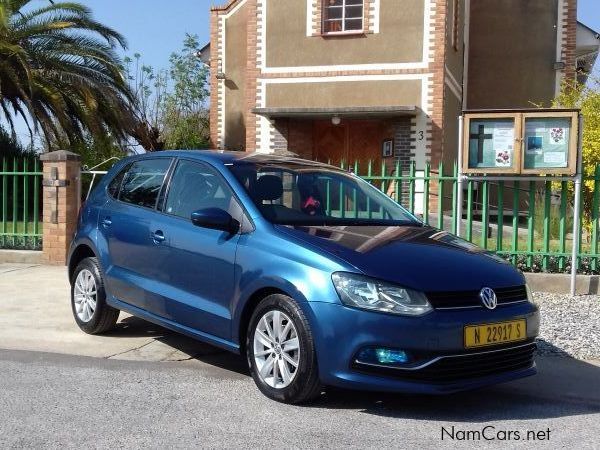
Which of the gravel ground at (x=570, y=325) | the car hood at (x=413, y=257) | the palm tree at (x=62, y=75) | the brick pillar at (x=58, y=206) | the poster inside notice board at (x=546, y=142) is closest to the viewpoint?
the car hood at (x=413, y=257)

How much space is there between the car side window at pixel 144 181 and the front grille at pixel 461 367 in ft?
8.42

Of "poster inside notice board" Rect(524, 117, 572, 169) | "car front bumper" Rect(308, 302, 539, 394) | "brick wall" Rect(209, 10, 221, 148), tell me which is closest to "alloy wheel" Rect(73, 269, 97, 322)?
"car front bumper" Rect(308, 302, 539, 394)

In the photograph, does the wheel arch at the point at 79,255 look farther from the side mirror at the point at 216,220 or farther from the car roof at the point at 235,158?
the side mirror at the point at 216,220

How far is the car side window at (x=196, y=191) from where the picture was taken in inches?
205

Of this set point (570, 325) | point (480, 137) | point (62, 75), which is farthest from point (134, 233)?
point (62, 75)

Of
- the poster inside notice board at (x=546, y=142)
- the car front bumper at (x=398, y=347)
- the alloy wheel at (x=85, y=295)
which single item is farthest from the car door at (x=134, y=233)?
the poster inside notice board at (x=546, y=142)

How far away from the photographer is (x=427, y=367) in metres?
4.16

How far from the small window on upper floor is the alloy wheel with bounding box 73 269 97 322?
11.8 meters

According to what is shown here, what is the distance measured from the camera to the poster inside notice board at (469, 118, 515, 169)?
8.26m

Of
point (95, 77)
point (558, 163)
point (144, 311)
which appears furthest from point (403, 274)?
point (95, 77)

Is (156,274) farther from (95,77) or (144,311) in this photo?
(95,77)

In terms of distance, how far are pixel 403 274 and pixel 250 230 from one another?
115cm

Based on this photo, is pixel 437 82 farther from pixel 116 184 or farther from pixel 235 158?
pixel 235 158

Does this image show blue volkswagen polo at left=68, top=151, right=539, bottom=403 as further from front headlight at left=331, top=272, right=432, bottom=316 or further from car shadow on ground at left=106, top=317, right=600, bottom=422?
car shadow on ground at left=106, top=317, right=600, bottom=422
